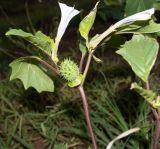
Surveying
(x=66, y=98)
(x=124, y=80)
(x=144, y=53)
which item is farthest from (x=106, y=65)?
(x=144, y=53)

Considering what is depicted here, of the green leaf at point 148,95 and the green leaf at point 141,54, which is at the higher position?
the green leaf at point 141,54

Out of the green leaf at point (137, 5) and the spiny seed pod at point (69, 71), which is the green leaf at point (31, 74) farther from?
the green leaf at point (137, 5)

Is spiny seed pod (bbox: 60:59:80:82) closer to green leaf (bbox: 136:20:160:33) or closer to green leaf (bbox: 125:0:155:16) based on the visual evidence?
green leaf (bbox: 136:20:160:33)

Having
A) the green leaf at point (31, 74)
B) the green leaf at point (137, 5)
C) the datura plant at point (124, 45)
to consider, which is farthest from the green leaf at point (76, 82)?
the green leaf at point (137, 5)

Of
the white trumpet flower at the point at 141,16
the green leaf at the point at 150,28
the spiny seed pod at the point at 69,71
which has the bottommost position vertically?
the spiny seed pod at the point at 69,71

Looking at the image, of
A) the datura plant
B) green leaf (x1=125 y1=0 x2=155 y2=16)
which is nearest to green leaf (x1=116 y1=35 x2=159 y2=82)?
the datura plant

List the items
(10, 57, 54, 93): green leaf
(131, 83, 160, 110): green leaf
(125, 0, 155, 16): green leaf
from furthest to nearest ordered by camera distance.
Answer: (125, 0, 155, 16): green leaf < (10, 57, 54, 93): green leaf < (131, 83, 160, 110): green leaf

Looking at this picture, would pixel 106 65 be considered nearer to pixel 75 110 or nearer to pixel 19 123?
pixel 75 110
